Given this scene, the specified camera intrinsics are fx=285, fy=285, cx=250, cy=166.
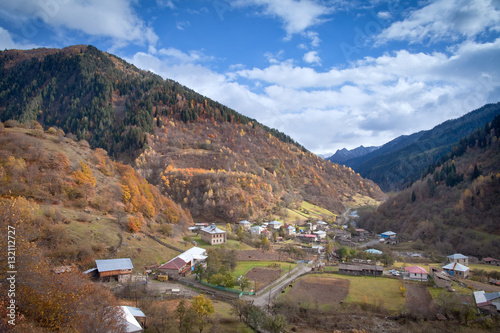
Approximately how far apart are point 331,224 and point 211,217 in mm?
35138

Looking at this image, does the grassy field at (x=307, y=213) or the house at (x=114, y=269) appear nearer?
the house at (x=114, y=269)

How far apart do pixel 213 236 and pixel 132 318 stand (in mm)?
30769

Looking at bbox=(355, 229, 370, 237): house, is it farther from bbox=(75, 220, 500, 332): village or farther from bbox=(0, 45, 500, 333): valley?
bbox=(75, 220, 500, 332): village

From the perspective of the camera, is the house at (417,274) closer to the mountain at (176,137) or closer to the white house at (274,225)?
the white house at (274,225)

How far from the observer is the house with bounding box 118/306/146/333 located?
16758mm

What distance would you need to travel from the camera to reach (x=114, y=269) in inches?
1093

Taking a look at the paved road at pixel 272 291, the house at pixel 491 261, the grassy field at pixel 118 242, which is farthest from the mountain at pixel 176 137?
the house at pixel 491 261

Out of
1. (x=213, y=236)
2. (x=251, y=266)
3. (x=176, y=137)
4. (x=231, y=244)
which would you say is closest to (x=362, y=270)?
(x=251, y=266)

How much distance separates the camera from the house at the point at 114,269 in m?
27.4

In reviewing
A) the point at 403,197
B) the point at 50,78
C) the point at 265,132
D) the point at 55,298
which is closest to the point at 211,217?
the point at 403,197

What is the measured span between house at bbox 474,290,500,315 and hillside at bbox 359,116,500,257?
2949cm

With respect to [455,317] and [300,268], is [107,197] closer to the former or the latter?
[300,268]

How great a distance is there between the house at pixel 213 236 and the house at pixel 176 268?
13.1m

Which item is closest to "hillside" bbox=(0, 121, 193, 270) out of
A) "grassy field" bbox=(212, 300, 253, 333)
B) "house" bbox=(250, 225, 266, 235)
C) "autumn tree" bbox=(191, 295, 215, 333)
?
"grassy field" bbox=(212, 300, 253, 333)
